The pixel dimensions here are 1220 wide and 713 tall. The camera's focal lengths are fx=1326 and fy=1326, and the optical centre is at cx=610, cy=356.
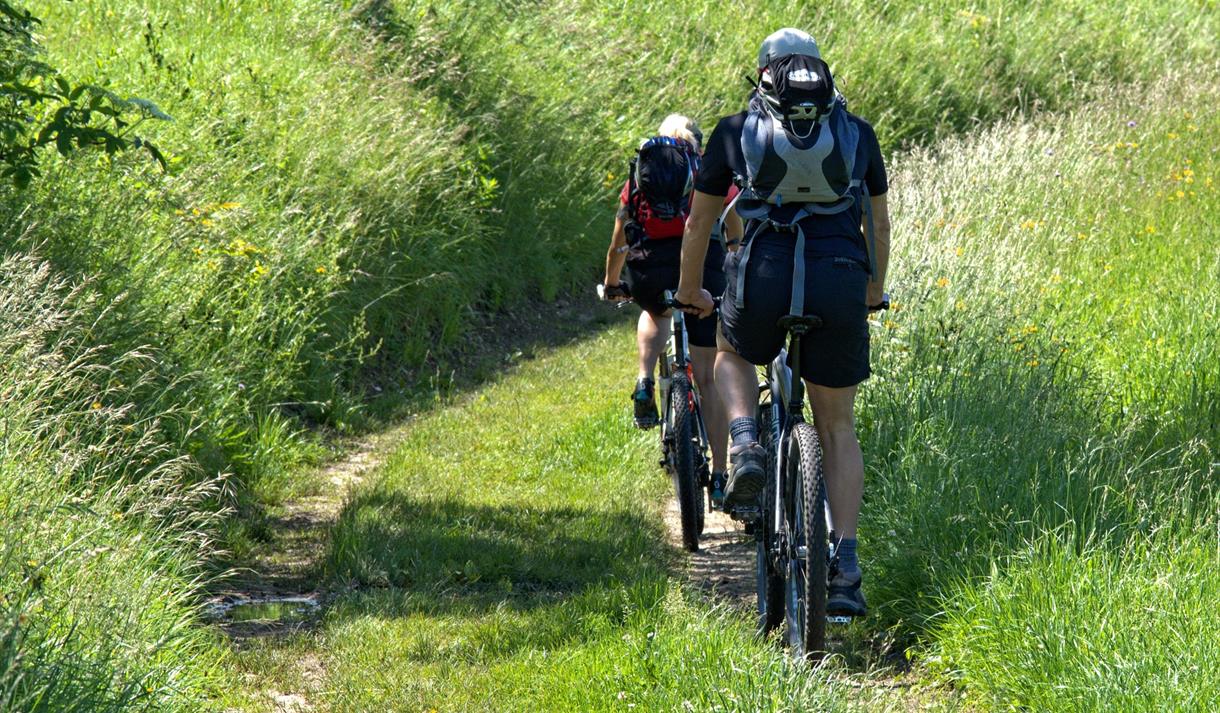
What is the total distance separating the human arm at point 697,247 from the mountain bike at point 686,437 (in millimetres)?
1414

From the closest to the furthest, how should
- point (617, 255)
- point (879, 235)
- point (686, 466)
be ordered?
point (879, 235) → point (686, 466) → point (617, 255)

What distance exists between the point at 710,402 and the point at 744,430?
175 centimetres

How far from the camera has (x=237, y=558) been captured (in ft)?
20.8

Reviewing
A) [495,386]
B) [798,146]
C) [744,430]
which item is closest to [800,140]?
[798,146]

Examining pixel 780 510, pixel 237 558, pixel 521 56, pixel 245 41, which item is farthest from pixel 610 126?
pixel 780 510

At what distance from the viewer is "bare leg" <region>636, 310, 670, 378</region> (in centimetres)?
705

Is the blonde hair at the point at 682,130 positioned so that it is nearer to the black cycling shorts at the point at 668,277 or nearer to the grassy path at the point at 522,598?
the black cycling shorts at the point at 668,277

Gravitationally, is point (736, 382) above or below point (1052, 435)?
above

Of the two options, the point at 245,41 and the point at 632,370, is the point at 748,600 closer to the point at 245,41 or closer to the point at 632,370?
the point at 632,370

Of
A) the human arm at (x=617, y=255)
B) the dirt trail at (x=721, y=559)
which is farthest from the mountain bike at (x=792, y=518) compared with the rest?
the human arm at (x=617, y=255)

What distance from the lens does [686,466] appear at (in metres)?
6.45

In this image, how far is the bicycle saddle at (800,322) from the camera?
4473 millimetres

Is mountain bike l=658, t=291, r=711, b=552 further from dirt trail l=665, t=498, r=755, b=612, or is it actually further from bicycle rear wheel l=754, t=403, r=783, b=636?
bicycle rear wheel l=754, t=403, r=783, b=636

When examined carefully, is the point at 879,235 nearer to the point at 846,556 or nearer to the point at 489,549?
the point at 846,556
